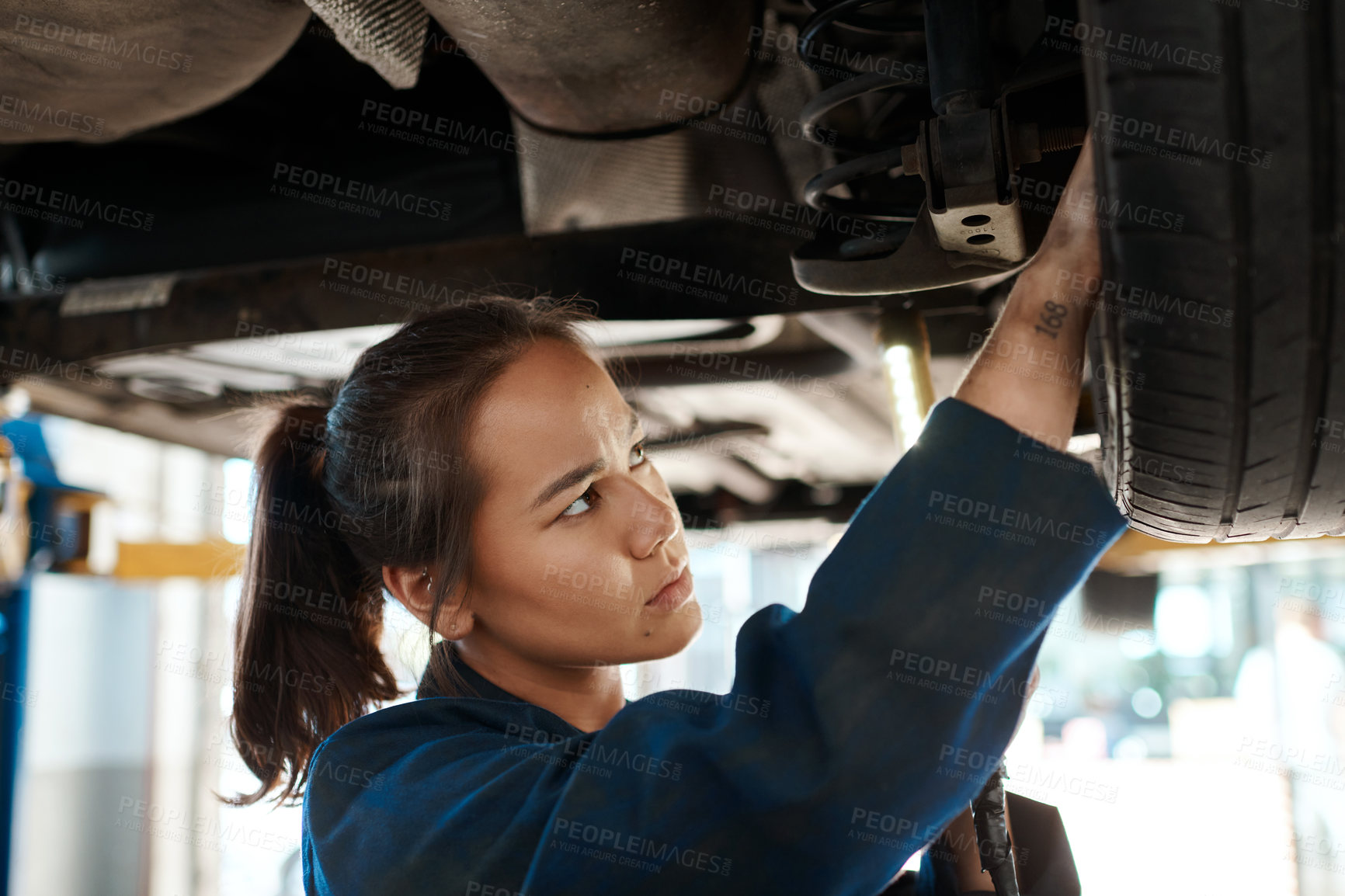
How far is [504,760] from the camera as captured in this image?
602 millimetres

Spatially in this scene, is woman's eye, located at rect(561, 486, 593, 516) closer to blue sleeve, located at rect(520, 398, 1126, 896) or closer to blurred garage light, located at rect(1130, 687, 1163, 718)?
blue sleeve, located at rect(520, 398, 1126, 896)

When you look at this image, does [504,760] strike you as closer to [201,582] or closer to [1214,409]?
[1214,409]

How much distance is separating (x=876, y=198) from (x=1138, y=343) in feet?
1.50

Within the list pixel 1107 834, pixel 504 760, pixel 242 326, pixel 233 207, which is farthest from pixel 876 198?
pixel 1107 834

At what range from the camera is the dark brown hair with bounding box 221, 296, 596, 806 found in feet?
2.65

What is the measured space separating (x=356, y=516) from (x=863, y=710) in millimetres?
586

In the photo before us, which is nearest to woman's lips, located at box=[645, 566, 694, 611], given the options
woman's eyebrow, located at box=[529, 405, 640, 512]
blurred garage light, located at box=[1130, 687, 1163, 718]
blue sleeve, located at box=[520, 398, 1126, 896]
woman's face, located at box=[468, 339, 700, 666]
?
woman's face, located at box=[468, 339, 700, 666]

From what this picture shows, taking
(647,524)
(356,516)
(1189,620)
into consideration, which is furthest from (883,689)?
(1189,620)

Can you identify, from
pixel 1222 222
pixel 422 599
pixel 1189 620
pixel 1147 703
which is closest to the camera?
pixel 1222 222

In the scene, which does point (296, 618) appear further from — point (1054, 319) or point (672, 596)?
point (1054, 319)

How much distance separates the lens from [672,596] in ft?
2.44

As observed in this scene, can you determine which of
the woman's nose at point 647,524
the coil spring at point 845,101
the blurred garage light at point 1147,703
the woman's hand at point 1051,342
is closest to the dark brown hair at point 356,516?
the woman's nose at point 647,524

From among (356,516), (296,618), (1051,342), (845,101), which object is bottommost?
(296,618)

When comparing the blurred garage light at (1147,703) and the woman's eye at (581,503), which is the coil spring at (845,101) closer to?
the woman's eye at (581,503)
